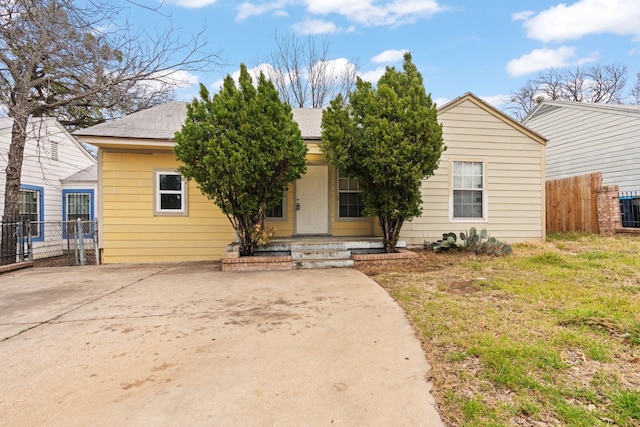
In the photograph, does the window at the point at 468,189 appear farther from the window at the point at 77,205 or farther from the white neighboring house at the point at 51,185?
the window at the point at 77,205

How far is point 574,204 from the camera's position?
1067cm

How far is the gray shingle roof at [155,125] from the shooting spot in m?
7.24

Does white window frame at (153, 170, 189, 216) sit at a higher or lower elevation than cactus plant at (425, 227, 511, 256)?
higher

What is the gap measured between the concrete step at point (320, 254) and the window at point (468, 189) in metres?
3.64

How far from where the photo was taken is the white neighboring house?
10.3 m

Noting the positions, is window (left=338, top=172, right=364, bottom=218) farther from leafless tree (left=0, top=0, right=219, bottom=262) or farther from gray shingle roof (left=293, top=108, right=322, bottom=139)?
leafless tree (left=0, top=0, right=219, bottom=262)

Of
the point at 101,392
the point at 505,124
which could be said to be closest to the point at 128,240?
the point at 101,392

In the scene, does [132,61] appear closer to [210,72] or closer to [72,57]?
[72,57]

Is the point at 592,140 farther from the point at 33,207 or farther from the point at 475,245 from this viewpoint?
the point at 33,207

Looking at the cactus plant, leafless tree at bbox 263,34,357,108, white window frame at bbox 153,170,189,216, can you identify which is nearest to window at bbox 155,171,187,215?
white window frame at bbox 153,170,189,216

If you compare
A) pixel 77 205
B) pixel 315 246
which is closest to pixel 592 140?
pixel 315 246

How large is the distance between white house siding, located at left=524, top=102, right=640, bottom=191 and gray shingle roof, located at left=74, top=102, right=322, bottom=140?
10991 mm

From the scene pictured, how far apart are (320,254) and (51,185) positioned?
36.2 ft

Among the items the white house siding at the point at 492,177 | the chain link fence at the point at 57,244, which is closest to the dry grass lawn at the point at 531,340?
the white house siding at the point at 492,177
